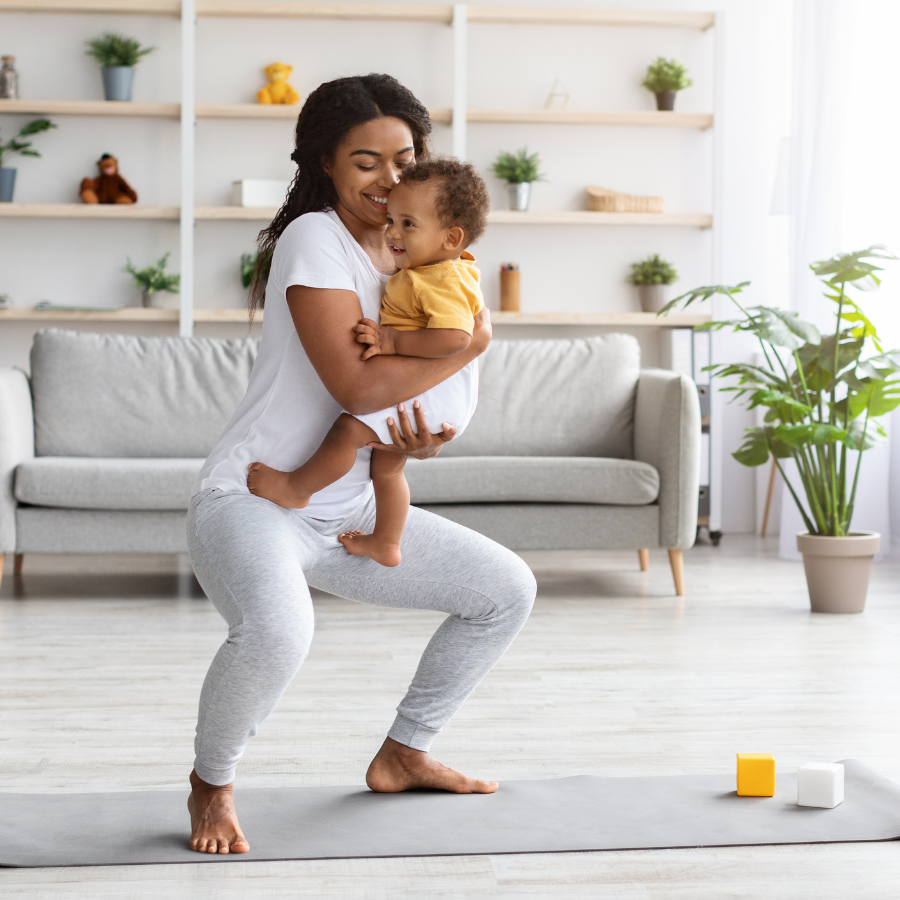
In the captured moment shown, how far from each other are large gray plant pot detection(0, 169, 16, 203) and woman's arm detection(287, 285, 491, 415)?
3.75 meters

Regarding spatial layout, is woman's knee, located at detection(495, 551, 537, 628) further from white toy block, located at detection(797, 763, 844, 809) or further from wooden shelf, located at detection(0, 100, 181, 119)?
wooden shelf, located at detection(0, 100, 181, 119)

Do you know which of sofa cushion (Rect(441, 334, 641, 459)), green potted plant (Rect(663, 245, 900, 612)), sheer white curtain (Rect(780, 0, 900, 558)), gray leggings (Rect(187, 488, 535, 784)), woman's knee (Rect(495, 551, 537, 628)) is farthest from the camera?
sheer white curtain (Rect(780, 0, 900, 558))

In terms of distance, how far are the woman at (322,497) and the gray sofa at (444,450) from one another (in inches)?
65.9

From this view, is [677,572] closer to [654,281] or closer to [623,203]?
[654,281]

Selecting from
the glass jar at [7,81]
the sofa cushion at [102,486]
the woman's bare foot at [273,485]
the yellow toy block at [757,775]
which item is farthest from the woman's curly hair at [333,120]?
the glass jar at [7,81]

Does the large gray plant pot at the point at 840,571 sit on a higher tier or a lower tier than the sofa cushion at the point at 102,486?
lower

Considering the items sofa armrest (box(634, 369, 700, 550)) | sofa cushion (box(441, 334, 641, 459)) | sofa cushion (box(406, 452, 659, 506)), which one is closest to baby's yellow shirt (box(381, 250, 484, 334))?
sofa cushion (box(406, 452, 659, 506))

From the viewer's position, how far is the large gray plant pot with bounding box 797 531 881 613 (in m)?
3.15

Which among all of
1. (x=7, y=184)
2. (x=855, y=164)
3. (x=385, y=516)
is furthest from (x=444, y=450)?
(x=7, y=184)

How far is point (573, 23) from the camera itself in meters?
4.85

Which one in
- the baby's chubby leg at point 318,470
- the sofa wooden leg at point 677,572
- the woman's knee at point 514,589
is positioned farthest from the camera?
the sofa wooden leg at point 677,572

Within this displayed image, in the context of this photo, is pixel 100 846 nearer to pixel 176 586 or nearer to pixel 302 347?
pixel 302 347

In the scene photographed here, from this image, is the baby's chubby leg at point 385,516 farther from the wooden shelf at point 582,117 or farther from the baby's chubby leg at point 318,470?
the wooden shelf at point 582,117

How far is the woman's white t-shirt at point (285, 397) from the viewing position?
148cm
